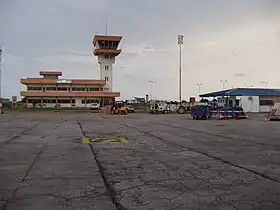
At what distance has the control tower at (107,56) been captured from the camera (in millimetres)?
→ 105688

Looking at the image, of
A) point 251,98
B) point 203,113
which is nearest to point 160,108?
point 251,98

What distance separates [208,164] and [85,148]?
564 centimetres

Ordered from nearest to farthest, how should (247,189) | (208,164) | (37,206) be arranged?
(37,206), (247,189), (208,164)

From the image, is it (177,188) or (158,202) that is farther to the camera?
(177,188)

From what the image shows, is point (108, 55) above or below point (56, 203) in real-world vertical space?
above

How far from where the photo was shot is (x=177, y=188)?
25.0 feet

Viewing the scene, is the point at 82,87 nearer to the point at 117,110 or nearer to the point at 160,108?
the point at 160,108

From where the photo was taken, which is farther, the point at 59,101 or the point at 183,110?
the point at 59,101

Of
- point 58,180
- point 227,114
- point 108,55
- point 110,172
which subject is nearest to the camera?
point 58,180

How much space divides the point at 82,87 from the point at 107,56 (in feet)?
35.4

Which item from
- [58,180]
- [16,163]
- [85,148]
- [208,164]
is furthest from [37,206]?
[85,148]

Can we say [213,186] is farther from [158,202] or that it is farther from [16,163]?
[16,163]

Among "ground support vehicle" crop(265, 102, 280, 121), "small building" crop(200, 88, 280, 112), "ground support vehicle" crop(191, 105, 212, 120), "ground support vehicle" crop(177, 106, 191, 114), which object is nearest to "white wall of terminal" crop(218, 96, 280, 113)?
"small building" crop(200, 88, 280, 112)

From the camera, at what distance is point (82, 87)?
10700 centimetres
